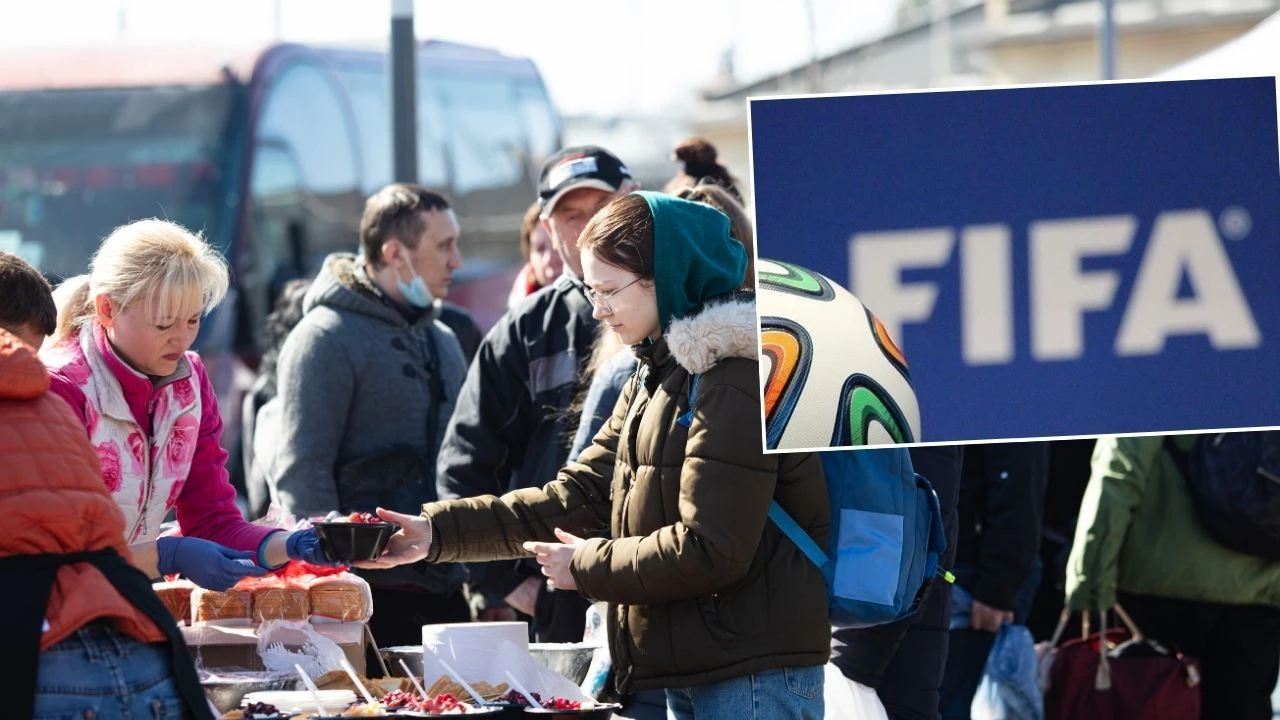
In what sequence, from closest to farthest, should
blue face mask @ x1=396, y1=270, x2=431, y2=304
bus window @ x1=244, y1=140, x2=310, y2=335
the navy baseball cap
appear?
the navy baseball cap, blue face mask @ x1=396, y1=270, x2=431, y2=304, bus window @ x1=244, y1=140, x2=310, y2=335

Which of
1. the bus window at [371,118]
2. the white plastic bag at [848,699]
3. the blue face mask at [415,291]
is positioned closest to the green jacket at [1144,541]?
the white plastic bag at [848,699]

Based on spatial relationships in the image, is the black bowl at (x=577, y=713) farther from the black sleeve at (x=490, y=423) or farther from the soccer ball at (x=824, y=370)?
the black sleeve at (x=490, y=423)

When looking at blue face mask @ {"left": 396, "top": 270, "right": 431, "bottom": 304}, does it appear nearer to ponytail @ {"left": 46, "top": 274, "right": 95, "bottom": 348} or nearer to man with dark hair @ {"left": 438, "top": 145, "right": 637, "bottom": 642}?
man with dark hair @ {"left": 438, "top": 145, "right": 637, "bottom": 642}

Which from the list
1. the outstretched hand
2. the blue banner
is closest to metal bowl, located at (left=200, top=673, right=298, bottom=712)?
the outstretched hand

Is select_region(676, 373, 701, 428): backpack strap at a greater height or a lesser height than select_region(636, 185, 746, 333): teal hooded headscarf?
lesser

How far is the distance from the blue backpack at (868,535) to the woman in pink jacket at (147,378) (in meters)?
1.05

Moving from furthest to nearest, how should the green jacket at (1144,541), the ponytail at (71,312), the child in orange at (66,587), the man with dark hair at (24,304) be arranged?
the green jacket at (1144,541) < the ponytail at (71,312) < the man with dark hair at (24,304) < the child in orange at (66,587)

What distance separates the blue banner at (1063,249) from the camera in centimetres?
388

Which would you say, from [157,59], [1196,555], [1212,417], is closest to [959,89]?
[1212,417]

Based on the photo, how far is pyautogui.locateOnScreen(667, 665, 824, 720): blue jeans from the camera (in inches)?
154

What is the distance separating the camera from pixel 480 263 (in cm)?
1727

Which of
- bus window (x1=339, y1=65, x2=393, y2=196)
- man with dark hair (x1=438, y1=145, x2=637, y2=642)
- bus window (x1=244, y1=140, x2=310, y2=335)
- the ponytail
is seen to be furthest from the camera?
bus window (x1=339, y1=65, x2=393, y2=196)

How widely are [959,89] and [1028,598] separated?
370 centimetres

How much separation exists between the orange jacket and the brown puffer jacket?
101 centimetres
